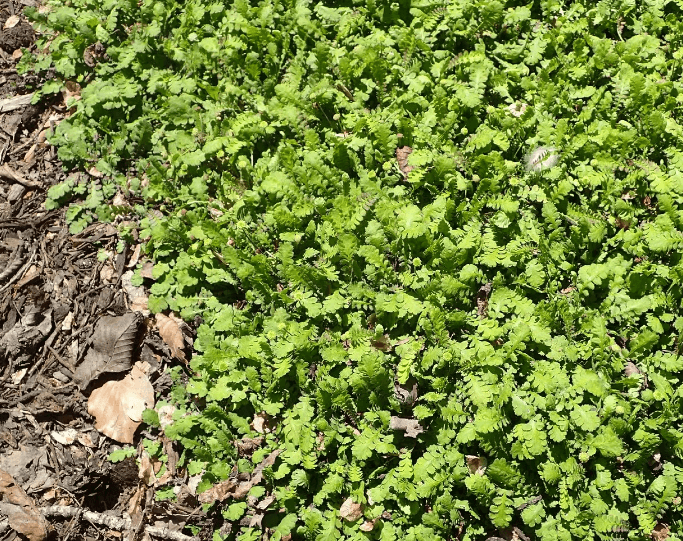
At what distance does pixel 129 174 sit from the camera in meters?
4.18

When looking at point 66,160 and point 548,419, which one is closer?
point 548,419

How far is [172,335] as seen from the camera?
11.9 ft

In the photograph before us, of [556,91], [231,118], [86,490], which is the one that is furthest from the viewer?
[231,118]

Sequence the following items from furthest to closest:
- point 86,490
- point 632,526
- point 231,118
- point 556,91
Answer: point 231,118 → point 556,91 → point 86,490 → point 632,526

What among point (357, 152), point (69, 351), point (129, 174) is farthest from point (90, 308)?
point (357, 152)

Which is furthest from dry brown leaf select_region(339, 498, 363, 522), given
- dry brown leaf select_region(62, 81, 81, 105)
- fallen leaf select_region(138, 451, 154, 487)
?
dry brown leaf select_region(62, 81, 81, 105)

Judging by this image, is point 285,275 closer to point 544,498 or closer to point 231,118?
point 231,118

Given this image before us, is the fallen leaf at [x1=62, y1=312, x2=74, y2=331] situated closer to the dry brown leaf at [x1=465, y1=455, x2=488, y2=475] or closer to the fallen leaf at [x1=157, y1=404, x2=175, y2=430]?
the fallen leaf at [x1=157, y1=404, x2=175, y2=430]

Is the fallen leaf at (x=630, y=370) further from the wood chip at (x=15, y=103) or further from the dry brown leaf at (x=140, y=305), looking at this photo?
the wood chip at (x=15, y=103)

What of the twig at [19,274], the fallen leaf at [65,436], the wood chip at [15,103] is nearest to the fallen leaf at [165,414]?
the fallen leaf at [65,436]

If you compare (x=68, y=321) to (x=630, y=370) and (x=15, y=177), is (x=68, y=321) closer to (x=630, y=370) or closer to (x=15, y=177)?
(x=15, y=177)

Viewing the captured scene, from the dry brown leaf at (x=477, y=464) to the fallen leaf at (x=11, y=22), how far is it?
4787 millimetres

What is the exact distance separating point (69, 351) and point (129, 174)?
124cm

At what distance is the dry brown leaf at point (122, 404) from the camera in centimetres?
350
